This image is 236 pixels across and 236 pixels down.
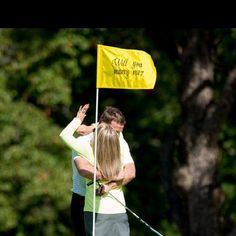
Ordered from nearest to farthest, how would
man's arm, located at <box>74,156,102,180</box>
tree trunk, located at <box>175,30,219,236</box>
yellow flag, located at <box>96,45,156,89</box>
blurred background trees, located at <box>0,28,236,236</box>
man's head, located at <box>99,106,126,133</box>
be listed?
1. man's arm, located at <box>74,156,102,180</box>
2. man's head, located at <box>99,106,126,133</box>
3. yellow flag, located at <box>96,45,156,89</box>
4. tree trunk, located at <box>175,30,219,236</box>
5. blurred background trees, located at <box>0,28,236,236</box>

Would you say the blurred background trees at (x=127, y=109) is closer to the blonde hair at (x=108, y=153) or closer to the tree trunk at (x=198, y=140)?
the tree trunk at (x=198, y=140)

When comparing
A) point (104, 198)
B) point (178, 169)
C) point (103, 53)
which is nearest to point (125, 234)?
point (104, 198)

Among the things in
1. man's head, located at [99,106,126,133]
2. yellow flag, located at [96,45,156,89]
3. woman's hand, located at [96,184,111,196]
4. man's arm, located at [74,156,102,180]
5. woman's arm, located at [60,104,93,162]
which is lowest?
woman's hand, located at [96,184,111,196]

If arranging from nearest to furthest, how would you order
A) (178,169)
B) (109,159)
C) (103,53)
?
(109,159) → (103,53) → (178,169)

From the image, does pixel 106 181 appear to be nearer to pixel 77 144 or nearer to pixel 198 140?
pixel 77 144

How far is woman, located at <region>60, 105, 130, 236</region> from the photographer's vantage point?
27.2 feet

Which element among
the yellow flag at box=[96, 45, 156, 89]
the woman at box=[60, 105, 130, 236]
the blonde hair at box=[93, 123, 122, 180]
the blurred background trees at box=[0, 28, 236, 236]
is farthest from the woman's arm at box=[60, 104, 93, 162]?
the blurred background trees at box=[0, 28, 236, 236]

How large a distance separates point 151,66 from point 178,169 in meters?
7.91

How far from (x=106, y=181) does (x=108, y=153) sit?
0.66 feet

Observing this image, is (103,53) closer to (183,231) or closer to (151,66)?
(151,66)

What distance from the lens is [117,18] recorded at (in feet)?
28.9

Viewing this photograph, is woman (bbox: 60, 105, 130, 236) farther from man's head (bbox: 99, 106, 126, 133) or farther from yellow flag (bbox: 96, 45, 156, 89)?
yellow flag (bbox: 96, 45, 156, 89)

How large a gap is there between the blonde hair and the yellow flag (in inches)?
35.8

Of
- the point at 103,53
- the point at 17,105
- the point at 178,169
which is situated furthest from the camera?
the point at 17,105
